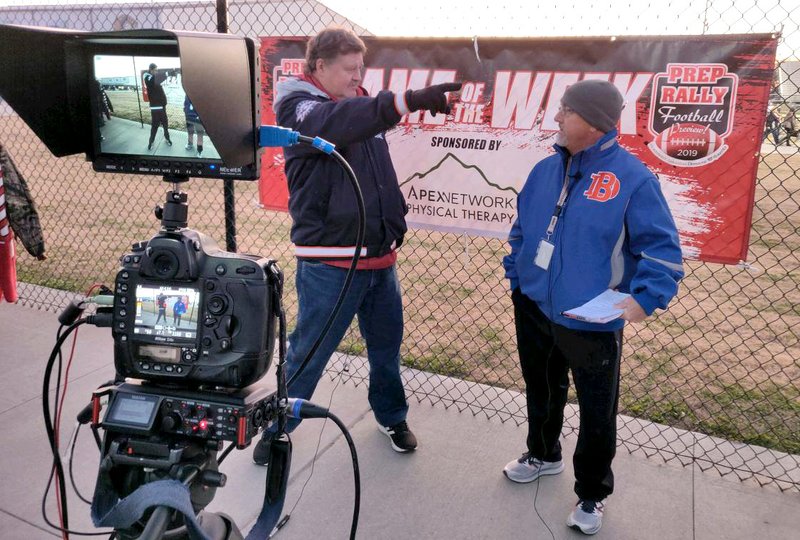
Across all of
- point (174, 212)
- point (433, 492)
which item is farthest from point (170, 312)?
point (433, 492)

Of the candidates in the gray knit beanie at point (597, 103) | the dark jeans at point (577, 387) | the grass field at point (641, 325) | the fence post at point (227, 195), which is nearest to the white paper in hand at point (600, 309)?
the dark jeans at point (577, 387)

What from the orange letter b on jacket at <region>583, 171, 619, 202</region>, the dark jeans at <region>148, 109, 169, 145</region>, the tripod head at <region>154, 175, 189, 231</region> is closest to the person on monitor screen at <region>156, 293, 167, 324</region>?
the tripod head at <region>154, 175, 189, 231</region>

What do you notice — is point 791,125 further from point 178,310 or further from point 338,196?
point 178,310

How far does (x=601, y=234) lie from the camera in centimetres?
229

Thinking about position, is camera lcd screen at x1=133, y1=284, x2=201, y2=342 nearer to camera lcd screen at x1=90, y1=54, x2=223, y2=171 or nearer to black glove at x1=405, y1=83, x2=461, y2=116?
camera lcd screen at x1=90, y1=54, x2=223, y2=171

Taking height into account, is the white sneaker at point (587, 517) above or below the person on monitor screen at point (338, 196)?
below

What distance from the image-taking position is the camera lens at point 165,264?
147 cm

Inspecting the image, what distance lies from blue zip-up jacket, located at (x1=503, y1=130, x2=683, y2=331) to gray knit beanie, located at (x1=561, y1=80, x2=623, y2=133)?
0.07m

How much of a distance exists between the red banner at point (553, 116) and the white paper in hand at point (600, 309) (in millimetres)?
916

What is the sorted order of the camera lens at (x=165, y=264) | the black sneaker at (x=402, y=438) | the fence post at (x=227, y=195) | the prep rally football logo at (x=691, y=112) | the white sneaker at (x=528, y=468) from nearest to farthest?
1. the camera lens at (x=165, y=264)
2. the prep rally football logo at (x=691, y=112)
3. the white sneaker at (x=528, y=468)
4. the black sneaker at (x=402, y=438)
5. the fence post at (x=227, y=195)

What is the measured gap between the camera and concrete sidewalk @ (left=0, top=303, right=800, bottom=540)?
2607mm

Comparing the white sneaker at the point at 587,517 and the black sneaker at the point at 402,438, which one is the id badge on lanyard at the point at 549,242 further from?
the black sneaker at the point at 402,438

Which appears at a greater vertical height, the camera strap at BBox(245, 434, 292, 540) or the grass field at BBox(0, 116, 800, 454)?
the camera strap at BBox(245, 434, 292, 540)

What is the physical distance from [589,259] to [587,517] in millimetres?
1088
